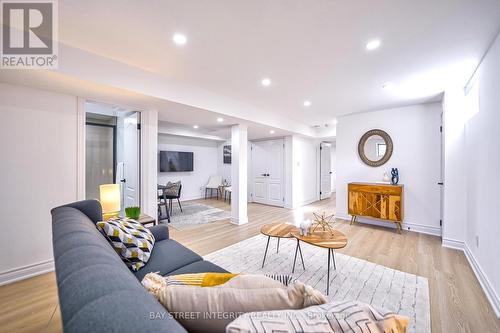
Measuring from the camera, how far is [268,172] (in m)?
6.63

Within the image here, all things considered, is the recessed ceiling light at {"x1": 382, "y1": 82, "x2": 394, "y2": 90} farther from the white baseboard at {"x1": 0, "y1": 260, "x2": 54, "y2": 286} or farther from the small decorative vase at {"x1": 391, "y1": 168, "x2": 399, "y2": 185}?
the white baseboard at {"x1": 0, "y1": 260, "x2": 54, "y2": 286}

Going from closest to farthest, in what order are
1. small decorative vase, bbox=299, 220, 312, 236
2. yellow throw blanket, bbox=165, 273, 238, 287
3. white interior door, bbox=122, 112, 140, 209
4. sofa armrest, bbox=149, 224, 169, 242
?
yellow throw blanket, bbox=165, 273, 238, 287 < sofa armrest, bbox=149, 224, 169, 242 < small decorative vase, bbox=299, 220, 312, 236 < white interior door, bbox=122, 112, 140, 209

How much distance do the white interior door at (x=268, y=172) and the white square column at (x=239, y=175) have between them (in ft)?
6.98

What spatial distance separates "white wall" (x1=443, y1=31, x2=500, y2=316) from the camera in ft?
6.34

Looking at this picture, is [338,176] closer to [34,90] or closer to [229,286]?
[229,286]

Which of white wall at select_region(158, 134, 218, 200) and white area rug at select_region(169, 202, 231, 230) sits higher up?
white wall at select_region(158, 134, 218, 200)

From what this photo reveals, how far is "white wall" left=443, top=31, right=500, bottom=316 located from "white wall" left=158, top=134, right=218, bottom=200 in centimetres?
669

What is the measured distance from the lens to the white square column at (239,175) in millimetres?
4324

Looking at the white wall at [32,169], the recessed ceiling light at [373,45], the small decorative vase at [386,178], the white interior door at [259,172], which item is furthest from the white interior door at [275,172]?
the white wall at [32,169]

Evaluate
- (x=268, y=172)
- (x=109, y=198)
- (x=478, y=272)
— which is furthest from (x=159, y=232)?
(x=268, y=172)

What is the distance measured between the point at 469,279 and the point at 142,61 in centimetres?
460

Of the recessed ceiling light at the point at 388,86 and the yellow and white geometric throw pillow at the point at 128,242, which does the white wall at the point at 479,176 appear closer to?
the recessed ceiling light at the point at 388,86

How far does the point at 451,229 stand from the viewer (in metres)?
3.13

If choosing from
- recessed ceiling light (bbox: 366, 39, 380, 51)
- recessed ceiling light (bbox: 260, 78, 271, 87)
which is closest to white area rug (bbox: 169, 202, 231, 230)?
recessed ceiling light (bbox: 260, 78, 271, 87)
